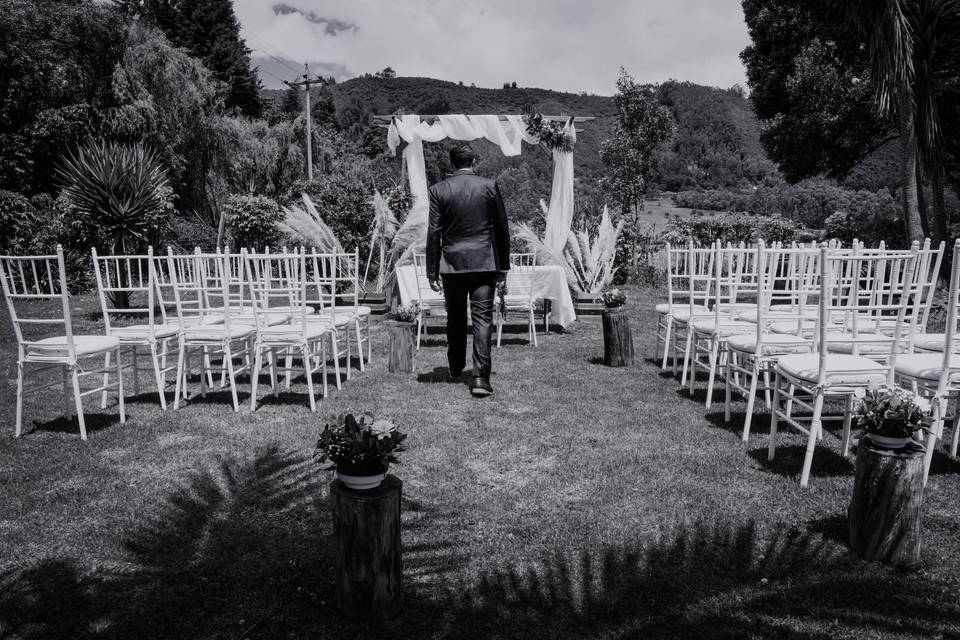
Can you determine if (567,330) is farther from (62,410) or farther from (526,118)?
(62,410)

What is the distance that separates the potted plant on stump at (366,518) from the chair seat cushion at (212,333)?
284cm

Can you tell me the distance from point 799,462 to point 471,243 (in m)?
2.72

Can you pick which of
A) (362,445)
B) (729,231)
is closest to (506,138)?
(729,231)

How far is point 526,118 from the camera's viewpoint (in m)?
10.2

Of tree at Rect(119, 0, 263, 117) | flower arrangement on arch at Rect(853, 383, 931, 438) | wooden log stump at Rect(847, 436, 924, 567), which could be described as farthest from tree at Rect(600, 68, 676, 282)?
tree at Rect(119, 0, 263, 117)

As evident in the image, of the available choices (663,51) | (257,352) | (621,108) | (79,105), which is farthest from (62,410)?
(663,51)

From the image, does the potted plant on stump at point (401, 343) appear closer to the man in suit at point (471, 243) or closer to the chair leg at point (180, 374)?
the man in suit at point (471, 243)

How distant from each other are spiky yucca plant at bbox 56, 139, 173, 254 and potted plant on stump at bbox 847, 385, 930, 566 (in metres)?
10.1

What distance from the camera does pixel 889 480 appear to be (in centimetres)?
245


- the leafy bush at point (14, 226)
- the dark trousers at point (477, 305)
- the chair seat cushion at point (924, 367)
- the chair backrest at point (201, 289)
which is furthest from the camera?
the leafy bush at point (14, 226)

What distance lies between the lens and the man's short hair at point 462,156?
5.14 meters

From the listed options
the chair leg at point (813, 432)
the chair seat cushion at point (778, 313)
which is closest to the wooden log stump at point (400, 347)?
the chair seat cushion at point (778, 313)

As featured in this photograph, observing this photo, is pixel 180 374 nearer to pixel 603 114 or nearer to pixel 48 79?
pixel 48 79

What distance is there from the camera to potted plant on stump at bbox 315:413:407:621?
212cm
